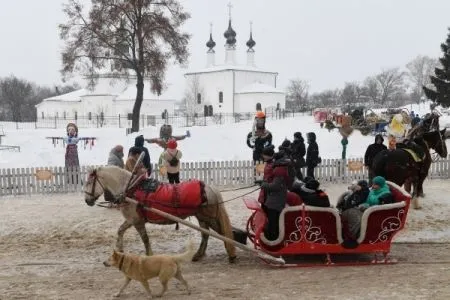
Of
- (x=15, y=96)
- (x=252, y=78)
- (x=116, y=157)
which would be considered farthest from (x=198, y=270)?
(x=15, y=96)

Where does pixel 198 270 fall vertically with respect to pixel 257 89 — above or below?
below

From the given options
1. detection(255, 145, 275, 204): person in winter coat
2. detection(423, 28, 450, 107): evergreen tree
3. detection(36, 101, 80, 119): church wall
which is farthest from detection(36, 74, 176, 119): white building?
detection(255, 145, 275, 204): person in winter coat

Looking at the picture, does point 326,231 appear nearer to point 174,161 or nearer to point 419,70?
point 174,161

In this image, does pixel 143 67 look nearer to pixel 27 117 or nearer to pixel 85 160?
pixel 85 160

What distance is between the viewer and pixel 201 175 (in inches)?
665

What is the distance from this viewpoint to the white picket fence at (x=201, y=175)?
1570cm

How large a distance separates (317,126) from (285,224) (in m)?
29.4

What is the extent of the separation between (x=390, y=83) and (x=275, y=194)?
90283mm

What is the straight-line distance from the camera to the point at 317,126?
36188mm

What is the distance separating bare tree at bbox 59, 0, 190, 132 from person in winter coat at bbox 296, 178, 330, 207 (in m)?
27.4

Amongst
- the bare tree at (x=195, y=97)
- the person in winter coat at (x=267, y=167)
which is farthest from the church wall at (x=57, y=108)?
the person in winter coat at (x=267, y=167)

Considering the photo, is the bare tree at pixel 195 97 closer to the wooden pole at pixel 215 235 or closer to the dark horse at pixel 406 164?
the dark horse at pixel 406 164

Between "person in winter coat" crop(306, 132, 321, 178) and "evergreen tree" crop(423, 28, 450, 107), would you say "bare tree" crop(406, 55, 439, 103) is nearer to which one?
"evergreen tree" crop(423, 28, 450, 107)

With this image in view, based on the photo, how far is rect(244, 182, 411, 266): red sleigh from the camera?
7477 millimetres
